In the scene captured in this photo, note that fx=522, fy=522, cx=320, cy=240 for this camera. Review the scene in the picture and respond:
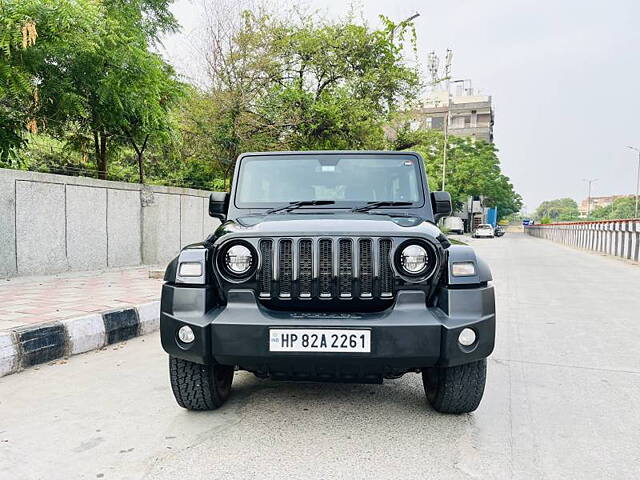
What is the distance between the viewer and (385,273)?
283cm

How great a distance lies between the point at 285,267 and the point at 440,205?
5.05 feet

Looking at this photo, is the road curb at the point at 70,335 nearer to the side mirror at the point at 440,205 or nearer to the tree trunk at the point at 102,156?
the side mirror at the point at 440,205

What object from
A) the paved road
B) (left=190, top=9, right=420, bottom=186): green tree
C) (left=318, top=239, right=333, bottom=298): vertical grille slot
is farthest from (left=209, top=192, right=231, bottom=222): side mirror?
(left=190, top=9, right=420, bottom=186): green tree

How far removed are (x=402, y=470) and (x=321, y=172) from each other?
2.26 metres

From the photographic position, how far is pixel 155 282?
8.03 metres

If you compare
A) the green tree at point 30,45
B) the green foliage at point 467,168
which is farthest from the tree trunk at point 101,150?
the green foliage at point 467,168

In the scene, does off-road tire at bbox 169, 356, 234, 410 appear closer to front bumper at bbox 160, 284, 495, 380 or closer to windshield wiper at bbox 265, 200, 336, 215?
front bumper at bbox 160, 284, 495, 380

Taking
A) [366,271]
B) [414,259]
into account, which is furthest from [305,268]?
[414,259]

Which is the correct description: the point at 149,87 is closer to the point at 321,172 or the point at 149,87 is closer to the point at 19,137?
the point at 19,137

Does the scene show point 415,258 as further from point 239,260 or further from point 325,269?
point 239,260

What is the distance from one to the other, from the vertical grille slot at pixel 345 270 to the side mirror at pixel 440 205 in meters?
1.24

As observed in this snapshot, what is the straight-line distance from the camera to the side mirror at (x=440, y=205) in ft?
12.6

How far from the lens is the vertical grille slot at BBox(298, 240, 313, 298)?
9.25 feet

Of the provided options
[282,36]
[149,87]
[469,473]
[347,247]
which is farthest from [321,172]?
[282,36]
